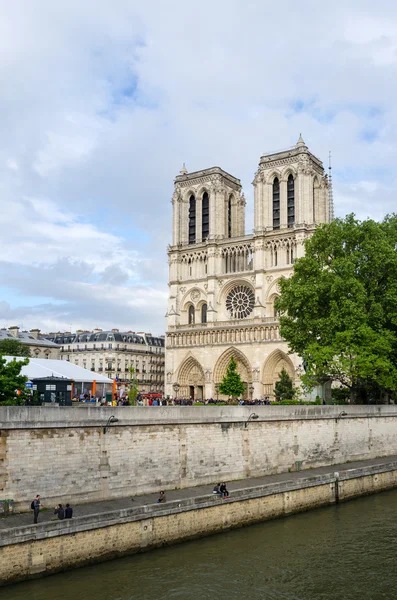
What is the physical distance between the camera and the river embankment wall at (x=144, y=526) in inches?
575

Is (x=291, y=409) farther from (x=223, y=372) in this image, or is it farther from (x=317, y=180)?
(x=317, y=180)

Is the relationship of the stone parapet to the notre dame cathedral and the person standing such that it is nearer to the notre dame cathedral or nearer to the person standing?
the person standing

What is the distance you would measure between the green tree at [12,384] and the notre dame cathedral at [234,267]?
103 feet

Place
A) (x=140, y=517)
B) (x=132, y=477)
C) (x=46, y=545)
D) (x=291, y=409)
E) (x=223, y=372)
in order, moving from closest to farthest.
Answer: (x=46, y=545), (x=140, y=517), (x=132, y=477), (x=291, y=409), (x=223, y=372)

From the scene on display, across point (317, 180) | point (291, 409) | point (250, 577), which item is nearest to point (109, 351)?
point (317, 180)

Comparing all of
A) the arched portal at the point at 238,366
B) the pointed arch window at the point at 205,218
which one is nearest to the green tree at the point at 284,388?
the arched portal at the point at 238,366

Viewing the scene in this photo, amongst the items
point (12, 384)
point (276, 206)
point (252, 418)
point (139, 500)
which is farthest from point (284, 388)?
point (139, 500)

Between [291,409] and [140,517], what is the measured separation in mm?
11920

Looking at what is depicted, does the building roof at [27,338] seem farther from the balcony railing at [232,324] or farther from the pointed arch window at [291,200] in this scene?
the pointed arch window at [291,200]

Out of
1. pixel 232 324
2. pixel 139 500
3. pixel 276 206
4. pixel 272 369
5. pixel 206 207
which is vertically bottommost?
pixel 139 500

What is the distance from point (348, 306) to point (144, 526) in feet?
65.4

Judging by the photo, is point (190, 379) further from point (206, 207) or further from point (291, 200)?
point (291, 200)

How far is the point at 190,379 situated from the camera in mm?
65188

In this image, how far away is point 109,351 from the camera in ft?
260
